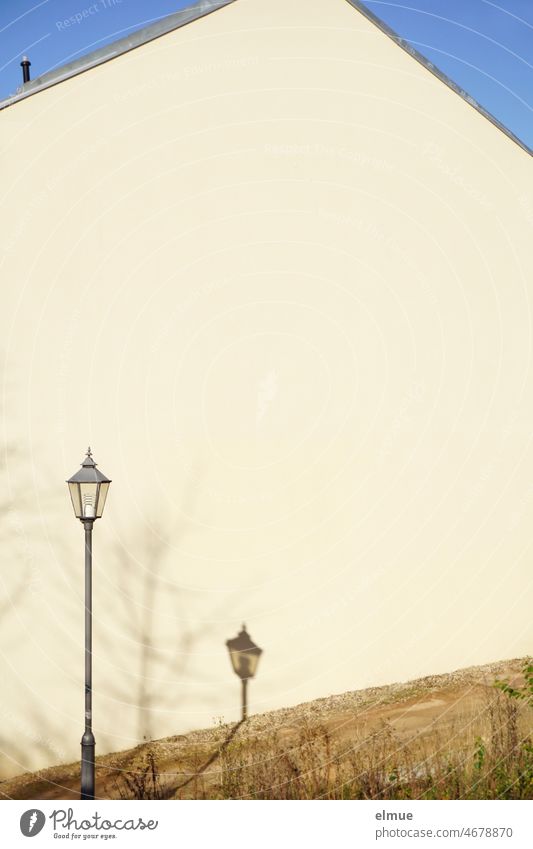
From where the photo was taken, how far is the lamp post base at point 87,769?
5.34 metres

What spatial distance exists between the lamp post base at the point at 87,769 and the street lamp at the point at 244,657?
256cm

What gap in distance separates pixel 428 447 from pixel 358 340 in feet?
4.68

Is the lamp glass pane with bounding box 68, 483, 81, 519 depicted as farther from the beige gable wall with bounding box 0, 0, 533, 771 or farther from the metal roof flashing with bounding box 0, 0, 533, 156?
the metal roof flashing with bounding box 0, 0, 533, 156

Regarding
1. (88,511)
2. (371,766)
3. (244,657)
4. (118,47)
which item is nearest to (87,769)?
(88,511)

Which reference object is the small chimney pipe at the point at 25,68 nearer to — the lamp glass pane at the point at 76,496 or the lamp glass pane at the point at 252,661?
the lamp glass pane at the point at 76,496

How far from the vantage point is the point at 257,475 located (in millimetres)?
7914

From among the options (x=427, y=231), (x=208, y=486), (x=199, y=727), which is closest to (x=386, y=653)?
(x=199, y=727)

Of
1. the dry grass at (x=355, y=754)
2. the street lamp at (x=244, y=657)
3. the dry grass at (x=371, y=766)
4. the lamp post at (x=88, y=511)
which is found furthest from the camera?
the street lamp at (x=244, y=657)

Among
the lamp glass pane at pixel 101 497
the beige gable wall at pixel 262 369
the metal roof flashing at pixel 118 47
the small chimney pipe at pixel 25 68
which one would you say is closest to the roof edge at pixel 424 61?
the beige gable wall at pixel 262 369
